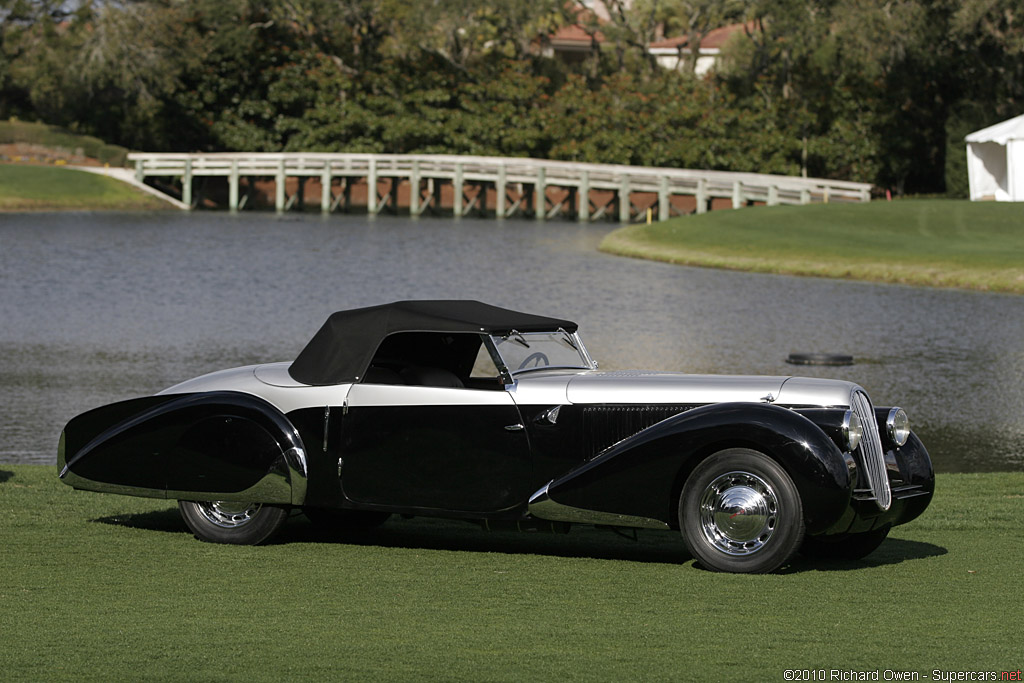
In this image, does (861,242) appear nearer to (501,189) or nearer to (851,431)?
(501,189)

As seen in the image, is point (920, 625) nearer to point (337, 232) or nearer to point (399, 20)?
point (337, 232)

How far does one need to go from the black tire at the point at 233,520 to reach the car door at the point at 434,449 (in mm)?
555

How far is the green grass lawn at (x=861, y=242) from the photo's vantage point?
3550 cm

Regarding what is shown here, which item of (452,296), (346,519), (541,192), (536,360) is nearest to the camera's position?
(536,360)

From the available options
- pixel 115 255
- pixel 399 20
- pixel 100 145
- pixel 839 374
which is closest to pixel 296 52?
pixel 399 20

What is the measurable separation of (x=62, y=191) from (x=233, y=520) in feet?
177

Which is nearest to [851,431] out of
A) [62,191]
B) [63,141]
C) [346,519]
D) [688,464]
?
[688,464]

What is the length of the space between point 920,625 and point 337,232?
43791mm

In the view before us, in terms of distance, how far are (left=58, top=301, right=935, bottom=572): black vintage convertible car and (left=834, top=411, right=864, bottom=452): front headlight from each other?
1cm

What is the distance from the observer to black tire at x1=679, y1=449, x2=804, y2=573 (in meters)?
7.92

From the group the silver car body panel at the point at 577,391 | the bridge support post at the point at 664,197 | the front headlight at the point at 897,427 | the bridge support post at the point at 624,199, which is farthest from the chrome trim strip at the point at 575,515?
the bridge support post at the point at 624,199

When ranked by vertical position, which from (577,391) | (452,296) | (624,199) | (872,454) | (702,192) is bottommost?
(452,296)

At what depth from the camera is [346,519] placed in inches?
388

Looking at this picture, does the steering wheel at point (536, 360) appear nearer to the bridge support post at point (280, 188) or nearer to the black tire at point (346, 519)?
the black tire at point (346, 519)
